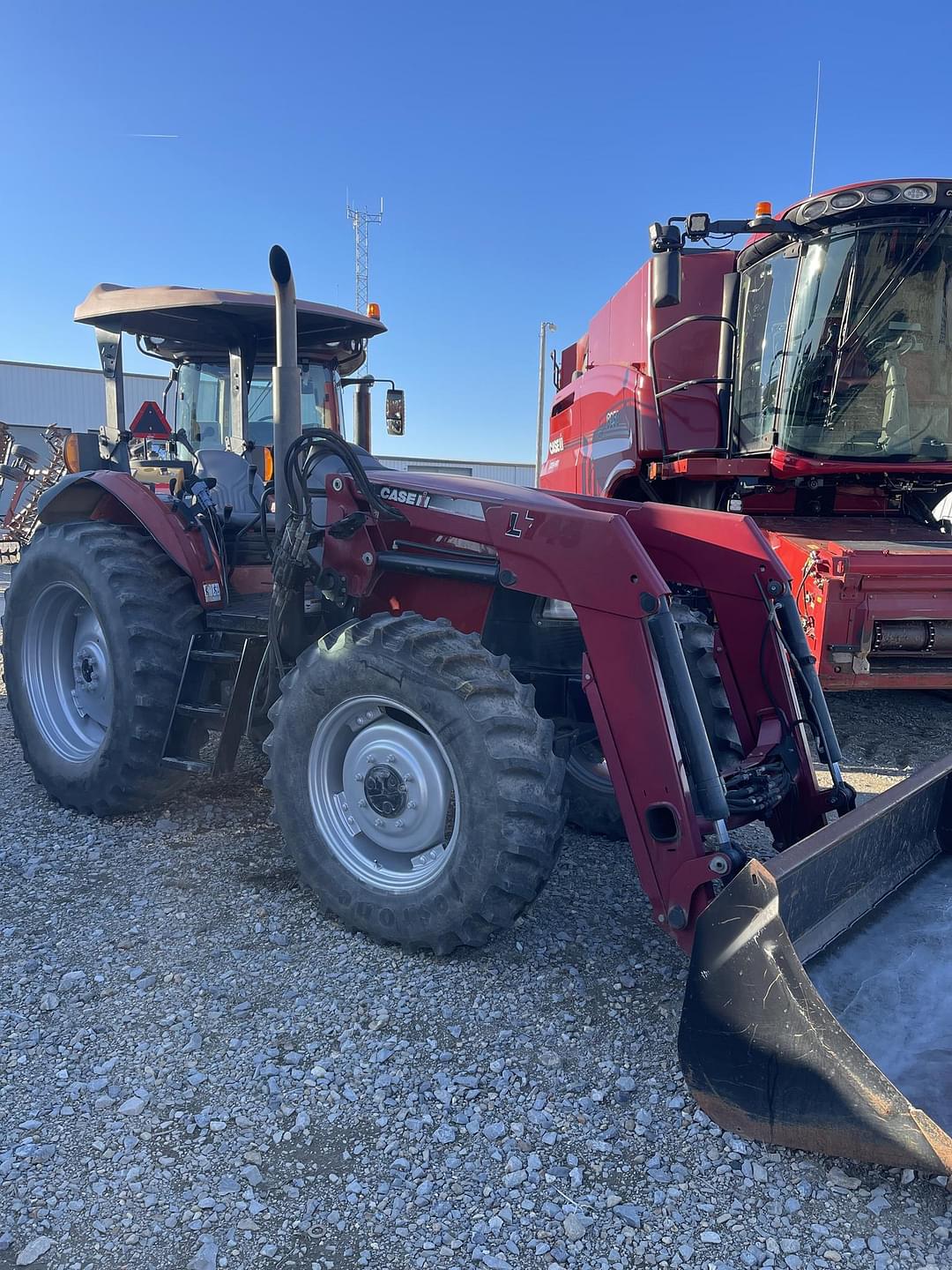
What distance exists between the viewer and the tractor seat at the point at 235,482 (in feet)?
15.7

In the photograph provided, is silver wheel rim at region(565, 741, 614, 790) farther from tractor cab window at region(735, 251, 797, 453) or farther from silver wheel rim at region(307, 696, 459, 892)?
tractor cab window at region(735, 251, 797, 453)

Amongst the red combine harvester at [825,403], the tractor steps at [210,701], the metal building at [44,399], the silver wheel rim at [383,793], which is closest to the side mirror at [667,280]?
Result: the red combine harvester at [825,403]

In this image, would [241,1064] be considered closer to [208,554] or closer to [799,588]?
[208,554]

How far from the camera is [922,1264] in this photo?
1880 mm

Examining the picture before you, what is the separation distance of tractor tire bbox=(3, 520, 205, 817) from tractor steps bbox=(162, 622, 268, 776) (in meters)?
0.06

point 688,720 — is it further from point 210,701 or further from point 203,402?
point 203,402

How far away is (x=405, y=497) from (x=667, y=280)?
10.2 feet

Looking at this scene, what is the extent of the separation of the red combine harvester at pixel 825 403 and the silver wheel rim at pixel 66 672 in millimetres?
3907

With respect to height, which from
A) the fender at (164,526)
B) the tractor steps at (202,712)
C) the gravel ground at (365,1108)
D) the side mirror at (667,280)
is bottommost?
the gravel ground at (365,1108)

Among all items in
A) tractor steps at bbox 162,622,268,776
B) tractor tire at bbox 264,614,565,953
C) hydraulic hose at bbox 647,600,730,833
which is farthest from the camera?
tractor steps at bbox 162,622,268,776

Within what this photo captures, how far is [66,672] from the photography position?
4.67 m

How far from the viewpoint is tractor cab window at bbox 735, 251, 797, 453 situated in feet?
20.8

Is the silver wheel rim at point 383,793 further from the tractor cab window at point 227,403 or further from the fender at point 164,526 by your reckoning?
the tractor cab window at point 227,403

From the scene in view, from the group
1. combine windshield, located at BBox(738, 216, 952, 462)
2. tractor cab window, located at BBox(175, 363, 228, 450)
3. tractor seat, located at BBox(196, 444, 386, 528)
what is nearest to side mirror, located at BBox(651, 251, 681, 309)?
combine windshield, located at BBox(738, 216, 952, 462)
